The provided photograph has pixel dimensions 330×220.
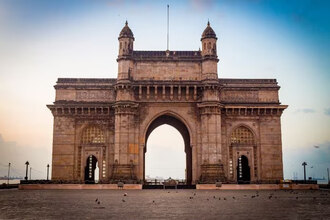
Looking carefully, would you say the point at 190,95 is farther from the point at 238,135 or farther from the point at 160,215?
the point at 160,215

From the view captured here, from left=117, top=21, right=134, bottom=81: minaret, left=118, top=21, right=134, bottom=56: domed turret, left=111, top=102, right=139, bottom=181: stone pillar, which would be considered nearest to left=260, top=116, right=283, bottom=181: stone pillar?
left=111, top=102, right=139, bottom=181: stone pillar

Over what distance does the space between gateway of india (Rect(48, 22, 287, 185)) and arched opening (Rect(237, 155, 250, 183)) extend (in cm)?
49

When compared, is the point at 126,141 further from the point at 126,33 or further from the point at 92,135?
the point at 126,33

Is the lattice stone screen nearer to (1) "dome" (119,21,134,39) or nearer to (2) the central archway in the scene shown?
(2) the central archway

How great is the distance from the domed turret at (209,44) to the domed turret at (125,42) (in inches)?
326

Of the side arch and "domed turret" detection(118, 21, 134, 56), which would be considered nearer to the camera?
"domed turret" detection(118, 21, 134, 56)

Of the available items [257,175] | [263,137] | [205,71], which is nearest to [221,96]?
[205,71]

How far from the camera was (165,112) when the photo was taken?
153ft

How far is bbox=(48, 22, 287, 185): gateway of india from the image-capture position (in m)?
45.8

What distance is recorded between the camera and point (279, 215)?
49.7 ft

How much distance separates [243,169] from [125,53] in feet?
63.6

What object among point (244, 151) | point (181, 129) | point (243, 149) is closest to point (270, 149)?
point (244, 151)

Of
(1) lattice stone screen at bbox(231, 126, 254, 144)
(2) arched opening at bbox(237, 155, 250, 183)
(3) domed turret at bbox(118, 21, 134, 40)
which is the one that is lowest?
(2) arched opening at bbox(237, 155, 250, 183)

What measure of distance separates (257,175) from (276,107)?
26.3 ft
